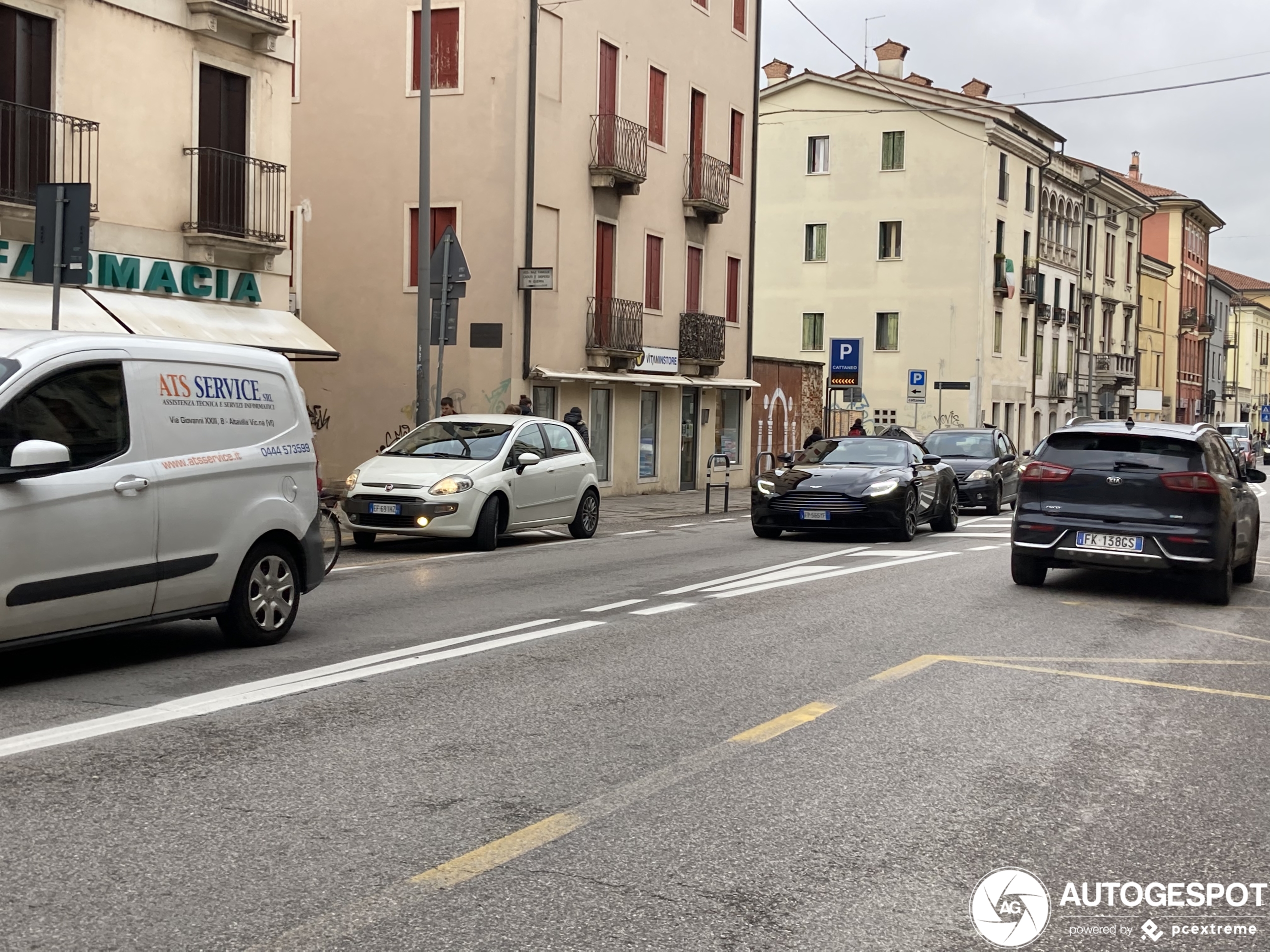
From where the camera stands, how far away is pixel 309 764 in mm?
6082

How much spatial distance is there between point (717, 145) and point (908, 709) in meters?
30.1

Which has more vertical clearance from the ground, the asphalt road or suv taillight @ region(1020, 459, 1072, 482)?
suv taillight @ region(1020, 459, 1072, 482)

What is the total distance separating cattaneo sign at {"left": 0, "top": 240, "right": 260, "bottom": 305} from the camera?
59.3 ft

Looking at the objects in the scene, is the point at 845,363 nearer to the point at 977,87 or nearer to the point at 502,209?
the point at 502,209

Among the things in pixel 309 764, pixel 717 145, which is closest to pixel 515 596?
pixel 309 764

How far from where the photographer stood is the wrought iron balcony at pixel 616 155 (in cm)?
3011

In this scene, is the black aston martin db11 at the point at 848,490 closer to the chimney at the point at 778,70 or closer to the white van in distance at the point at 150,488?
the white van in distance at the point at 150,488

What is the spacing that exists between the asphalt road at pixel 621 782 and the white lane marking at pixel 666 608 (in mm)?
195

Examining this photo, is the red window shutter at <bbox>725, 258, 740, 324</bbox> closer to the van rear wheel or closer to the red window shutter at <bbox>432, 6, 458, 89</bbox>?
the red window shutter at <bbox>432, 6, 458, 89</bbox>

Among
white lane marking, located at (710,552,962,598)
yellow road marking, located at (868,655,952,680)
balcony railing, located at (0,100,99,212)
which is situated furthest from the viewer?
balcony railing, located at (0,100,99,212)

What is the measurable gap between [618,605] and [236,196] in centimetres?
1213

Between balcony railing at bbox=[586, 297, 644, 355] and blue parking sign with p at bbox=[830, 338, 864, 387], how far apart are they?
514cm

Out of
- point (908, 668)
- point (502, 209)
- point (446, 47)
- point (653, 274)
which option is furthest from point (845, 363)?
point (908, 668)

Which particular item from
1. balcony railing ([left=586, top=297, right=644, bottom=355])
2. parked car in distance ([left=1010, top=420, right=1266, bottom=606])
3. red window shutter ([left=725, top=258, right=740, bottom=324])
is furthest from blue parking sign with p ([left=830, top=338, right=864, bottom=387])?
parked car in distance ([left=1010, top=420, right=1266, bottom=606])
